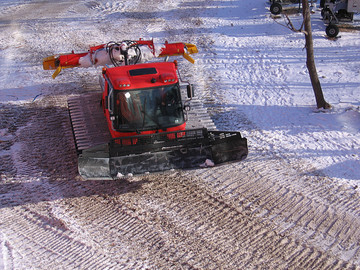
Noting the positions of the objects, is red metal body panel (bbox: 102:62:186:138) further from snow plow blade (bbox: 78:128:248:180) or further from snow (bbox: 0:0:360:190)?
snow (bbox: 0:0:360:190)

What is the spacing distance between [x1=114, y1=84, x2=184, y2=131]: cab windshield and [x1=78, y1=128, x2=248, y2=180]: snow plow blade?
0.28 meters

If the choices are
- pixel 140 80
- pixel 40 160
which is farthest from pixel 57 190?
pixel 140 80

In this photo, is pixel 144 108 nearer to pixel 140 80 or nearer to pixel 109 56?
pixel 140 80

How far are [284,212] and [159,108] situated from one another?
3.07 meters

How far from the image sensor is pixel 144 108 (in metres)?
8.35

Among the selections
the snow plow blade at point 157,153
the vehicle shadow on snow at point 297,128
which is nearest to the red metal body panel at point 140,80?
the snow plow blade at point 157,153

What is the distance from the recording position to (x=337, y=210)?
298 inches

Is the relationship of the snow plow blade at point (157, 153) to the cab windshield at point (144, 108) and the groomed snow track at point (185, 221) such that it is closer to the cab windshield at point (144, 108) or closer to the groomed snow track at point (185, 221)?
the cab windshield at point (144, 108)

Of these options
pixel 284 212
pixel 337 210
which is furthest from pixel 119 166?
pixel 337 210

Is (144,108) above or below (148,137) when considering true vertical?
above

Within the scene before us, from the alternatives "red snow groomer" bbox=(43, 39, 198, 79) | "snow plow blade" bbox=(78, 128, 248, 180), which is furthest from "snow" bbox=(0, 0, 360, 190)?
"red snow groomer" bbox=(43, 39, 198, 79)

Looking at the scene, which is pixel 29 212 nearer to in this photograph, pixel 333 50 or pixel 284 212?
pixel 284 212

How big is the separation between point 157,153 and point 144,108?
953 millimetres

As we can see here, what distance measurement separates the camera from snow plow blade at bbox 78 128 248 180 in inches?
310
